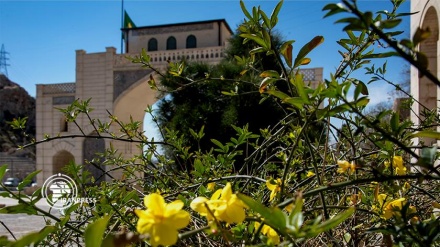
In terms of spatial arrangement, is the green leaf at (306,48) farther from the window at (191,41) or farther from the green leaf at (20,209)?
the window at (191,41)

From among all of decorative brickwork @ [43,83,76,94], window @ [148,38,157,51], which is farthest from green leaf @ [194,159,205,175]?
window @ [148,38,157,51]

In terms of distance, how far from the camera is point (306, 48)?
0.53 metres

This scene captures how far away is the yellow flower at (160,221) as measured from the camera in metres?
0.28

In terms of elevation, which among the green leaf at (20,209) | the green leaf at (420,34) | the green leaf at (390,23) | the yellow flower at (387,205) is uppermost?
the green leaf at (390,23)

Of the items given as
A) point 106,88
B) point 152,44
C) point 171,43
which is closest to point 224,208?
point 106,88

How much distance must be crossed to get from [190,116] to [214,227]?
5.88 meters

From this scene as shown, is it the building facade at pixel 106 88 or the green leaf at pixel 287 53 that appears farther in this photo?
the building facade at pixel 106 88

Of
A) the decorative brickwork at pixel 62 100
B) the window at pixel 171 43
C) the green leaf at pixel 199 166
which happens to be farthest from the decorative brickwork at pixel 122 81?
the green leaf at pixel 199 166

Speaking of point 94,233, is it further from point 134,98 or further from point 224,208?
point 134,98

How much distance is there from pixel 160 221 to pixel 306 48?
1.08 ft

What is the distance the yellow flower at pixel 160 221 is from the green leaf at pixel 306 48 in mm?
291

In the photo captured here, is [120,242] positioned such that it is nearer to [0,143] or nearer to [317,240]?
[317,240]

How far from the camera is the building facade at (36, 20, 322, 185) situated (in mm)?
11922

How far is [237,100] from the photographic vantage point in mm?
5832
